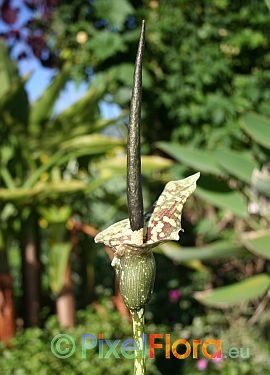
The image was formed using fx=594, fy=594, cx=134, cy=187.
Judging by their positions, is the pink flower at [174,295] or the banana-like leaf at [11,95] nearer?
the banana-like leaf at [11,95]

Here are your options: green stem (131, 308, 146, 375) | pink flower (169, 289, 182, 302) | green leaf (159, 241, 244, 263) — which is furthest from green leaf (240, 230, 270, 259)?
green stem (131, 308, 146, 375)

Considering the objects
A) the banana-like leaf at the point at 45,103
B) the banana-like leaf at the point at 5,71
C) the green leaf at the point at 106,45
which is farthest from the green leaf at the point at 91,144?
the green leaf at the point at 106,45

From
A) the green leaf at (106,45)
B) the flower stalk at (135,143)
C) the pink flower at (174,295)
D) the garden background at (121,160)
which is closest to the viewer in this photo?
the flower stalk at (135,143)

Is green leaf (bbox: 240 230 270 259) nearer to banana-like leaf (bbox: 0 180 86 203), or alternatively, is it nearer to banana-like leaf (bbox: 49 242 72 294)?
banana-like leaf (bbox: 0 180 86 203)

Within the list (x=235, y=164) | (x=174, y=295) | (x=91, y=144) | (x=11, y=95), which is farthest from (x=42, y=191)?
(x=174, y=295)

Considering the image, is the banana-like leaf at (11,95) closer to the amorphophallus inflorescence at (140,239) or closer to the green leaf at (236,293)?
the green leaf at (236,293)
